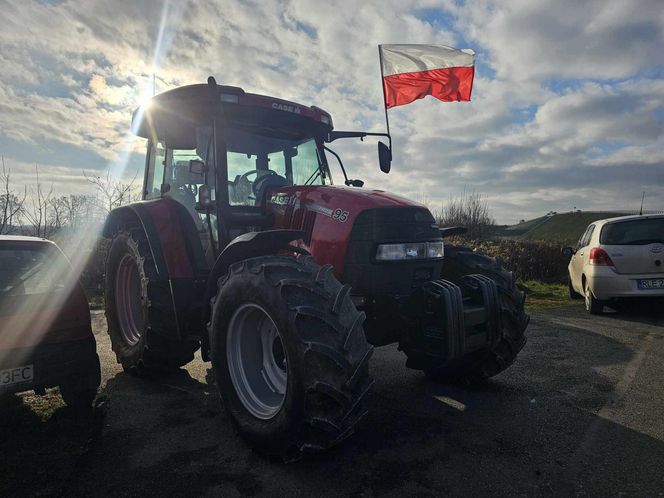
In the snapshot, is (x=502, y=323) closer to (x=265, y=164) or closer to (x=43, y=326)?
(x=265, y=164)

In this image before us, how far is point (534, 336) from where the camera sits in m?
6.38

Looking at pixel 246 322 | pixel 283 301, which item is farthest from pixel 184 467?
pixel 283 301

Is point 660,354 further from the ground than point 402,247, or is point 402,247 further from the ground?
point 402,247

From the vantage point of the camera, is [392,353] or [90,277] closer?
[392,353]

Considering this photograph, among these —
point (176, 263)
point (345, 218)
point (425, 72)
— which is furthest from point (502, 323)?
point (425, 72)

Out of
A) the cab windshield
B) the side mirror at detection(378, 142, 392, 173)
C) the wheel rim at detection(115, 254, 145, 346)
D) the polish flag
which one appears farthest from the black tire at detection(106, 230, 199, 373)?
the polish flag

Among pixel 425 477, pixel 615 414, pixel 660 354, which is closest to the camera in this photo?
pixel 425 477

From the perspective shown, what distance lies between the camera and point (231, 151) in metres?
4.14

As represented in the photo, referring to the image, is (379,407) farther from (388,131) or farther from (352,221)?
(388,131)

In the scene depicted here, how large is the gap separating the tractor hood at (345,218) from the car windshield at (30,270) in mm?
1849

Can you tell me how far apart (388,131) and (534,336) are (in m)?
3.61

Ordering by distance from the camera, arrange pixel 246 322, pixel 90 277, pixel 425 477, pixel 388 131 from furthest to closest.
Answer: pixel 90 277 < pixel 388 131 < pixel 246 322 < pixel 425 477

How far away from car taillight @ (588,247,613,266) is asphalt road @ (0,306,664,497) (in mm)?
3514

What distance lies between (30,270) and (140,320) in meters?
1.61
